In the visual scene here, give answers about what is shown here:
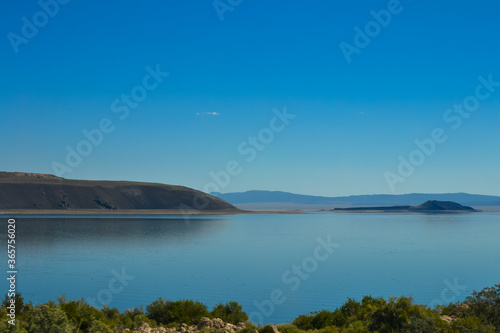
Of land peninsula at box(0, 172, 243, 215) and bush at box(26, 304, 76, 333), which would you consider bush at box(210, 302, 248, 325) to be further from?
land peninsula at box(0, 172, 243, 215)

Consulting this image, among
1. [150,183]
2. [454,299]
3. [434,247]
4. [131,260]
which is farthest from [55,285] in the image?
[150,183]

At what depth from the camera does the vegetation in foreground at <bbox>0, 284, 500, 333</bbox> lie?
12367mm

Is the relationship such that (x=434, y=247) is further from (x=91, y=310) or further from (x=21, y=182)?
(x=21, y=182)

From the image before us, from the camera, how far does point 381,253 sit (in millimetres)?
41906

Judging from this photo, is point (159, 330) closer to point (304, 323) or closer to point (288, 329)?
point (288, 329)

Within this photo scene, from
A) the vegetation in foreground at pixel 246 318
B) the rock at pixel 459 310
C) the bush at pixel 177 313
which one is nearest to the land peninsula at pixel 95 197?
the bush at pixel 177 313

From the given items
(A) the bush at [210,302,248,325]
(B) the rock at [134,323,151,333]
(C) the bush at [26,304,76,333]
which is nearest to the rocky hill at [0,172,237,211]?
(A) the bush at [210,302,248,325]

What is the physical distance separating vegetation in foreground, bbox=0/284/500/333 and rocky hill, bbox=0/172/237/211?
437 ft

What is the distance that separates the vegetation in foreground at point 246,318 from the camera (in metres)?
12.4

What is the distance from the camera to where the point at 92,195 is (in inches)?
6112

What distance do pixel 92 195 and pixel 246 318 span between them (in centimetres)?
14610

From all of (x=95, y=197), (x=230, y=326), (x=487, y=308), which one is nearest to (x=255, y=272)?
(x=230, y=326)

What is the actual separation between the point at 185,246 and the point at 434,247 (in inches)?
913

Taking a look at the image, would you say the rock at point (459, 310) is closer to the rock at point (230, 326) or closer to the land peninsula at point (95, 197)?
the rock at point (230, 326)
